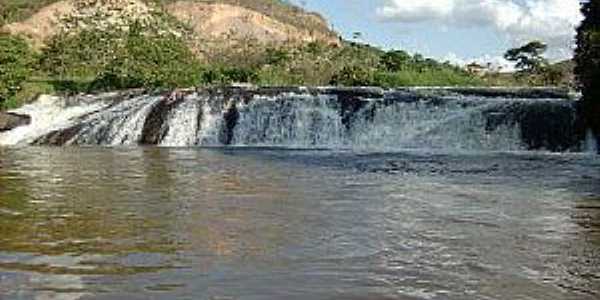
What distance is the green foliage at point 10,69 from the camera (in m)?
46.8

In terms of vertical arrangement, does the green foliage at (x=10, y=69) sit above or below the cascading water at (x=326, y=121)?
above

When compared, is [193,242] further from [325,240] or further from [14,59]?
[14,59]

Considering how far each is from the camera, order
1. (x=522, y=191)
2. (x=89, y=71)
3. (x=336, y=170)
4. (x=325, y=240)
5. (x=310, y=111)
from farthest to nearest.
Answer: (x=89, y=71), (x=310, y=111), (x=336, y=170), (x=522, y=191), (x=325, y=240)

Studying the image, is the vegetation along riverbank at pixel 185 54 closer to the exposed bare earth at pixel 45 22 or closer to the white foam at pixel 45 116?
the exposed bare earth at pixel 45 22

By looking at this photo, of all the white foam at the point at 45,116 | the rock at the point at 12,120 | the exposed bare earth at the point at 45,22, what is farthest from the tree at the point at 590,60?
the exposed bare earth at the point at 45,22

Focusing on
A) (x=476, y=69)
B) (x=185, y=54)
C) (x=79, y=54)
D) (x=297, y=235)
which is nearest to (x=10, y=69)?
(x=185, y=54)

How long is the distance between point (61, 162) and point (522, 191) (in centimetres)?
1389

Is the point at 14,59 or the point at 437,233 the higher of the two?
the point at 14,59

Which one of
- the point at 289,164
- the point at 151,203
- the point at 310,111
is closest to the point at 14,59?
the point at 310,111

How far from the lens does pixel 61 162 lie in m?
27.9

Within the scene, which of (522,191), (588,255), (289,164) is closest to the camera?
(588,255)

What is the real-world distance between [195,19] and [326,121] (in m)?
69.1

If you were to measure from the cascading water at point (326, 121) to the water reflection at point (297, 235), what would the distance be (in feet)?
36.9

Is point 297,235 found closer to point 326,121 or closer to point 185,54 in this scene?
point 326,121
